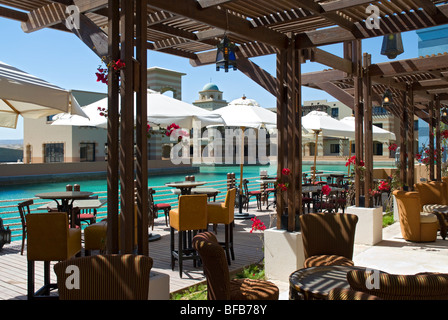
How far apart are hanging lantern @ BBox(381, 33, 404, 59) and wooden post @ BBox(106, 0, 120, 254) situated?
4.97 metres

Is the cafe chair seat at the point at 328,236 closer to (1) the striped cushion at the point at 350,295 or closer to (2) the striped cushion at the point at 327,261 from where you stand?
(2) the striped cushion at the point at 327,261

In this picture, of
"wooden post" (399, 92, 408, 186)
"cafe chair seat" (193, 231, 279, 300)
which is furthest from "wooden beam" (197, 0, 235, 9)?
"wooden post" (399, 92, 408, 186)

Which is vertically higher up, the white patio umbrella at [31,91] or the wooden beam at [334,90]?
the wooden beam at [334,90]

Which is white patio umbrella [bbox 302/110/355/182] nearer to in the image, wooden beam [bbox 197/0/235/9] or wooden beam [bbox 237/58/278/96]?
wooden beam [bbox 237/58/278/96]

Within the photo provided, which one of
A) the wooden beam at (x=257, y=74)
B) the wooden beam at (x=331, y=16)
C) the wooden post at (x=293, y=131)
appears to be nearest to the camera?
the wooden beam at (x=331, y=16)

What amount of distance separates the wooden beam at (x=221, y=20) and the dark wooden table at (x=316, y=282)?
242 centimetres

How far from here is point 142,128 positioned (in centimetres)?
320

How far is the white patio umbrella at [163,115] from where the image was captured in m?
6.62

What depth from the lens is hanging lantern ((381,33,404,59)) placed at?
21.8 feet

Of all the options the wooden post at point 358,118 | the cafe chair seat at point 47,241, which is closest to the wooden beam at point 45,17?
the cafe chair seat at point 47,241

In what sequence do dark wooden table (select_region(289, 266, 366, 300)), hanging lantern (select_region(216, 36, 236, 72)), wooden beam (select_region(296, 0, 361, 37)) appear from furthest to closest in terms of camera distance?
hanging lantern (select_region(216, 36, 236, 72))
wooden beam (select_region(296, 0, 361, 37))
dark wooden table (select_region(289, 266, 366, 300))

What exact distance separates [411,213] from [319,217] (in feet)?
10.9

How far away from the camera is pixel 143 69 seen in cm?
322
